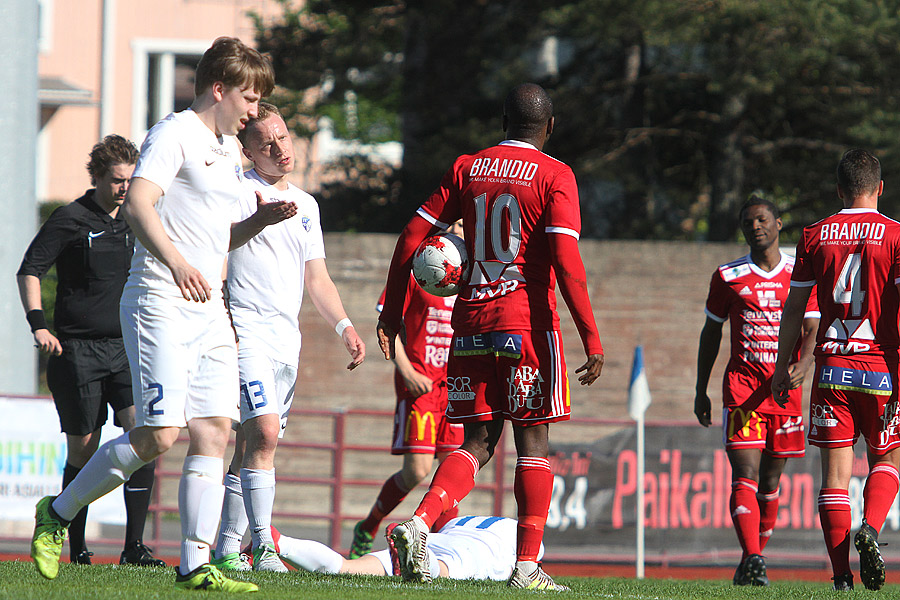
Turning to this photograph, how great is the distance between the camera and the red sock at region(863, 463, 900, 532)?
244 inches

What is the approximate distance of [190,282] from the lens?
4.34m

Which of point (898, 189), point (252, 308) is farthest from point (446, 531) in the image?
point (898, 189)

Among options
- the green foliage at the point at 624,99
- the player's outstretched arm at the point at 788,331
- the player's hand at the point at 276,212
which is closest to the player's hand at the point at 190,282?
the player's hand at the point at 276,212

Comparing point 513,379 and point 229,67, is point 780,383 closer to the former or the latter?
point 513,379

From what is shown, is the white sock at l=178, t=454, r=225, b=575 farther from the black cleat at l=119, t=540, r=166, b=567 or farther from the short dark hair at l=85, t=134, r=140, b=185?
the short dark hair at l=85, t=134, r=140, b=185

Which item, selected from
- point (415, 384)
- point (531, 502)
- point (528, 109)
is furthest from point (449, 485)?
point (415, 384)

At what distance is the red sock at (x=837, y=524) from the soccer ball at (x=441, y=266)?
249 centimetres

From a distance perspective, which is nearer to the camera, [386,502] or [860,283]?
[860,283]

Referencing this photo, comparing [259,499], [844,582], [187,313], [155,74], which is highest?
[155,74]

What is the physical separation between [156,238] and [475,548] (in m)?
3.15

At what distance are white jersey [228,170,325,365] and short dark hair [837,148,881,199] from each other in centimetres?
306

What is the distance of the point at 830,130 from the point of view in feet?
51.7

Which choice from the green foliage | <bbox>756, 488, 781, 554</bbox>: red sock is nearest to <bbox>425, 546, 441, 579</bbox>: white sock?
<bbox>756, 488, 781, 554</bbox>: red sock

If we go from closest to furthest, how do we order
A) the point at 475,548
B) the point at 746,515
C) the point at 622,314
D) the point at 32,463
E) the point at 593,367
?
the point at 593,367, the point at 475,548, the point at 746,515, the point at 32,463, the point at 622,314
